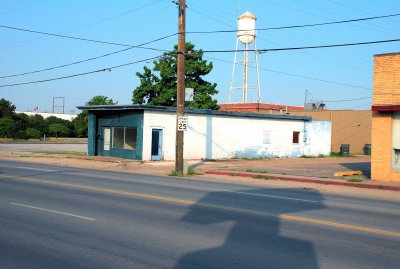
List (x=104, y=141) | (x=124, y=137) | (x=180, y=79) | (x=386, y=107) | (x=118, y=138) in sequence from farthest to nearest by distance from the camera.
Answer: (x=104, y=141), (x=118, y=138), (x=124, y=137), (x=180, y=79), (x=386, y=107)

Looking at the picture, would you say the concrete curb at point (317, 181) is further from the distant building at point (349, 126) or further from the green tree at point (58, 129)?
the green tree at point (58, 129)

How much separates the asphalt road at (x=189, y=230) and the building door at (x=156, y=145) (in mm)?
17746

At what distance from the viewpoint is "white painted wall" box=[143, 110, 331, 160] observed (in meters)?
33.9

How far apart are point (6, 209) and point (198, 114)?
24.8 metres

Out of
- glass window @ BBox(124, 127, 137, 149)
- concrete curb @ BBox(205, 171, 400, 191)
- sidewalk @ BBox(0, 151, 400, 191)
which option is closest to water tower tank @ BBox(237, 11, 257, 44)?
glass window @ BBox(124, 127, 137, 149)

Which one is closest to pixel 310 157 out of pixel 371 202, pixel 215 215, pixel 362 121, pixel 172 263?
pixel 362 121

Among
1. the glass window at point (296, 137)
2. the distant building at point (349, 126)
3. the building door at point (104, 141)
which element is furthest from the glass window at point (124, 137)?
the distant building at point (349, 126)

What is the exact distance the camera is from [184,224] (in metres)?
9.94

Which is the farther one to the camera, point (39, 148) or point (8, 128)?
point (8, 128)

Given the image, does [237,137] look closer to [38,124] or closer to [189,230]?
[189,230]

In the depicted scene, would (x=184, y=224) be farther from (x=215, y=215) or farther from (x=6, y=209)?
(x=6, y=209)

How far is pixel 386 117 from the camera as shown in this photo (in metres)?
21.6

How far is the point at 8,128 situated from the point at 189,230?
73207 mm

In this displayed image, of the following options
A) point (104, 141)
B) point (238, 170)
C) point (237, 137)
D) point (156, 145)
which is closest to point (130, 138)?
point (156, 145)
